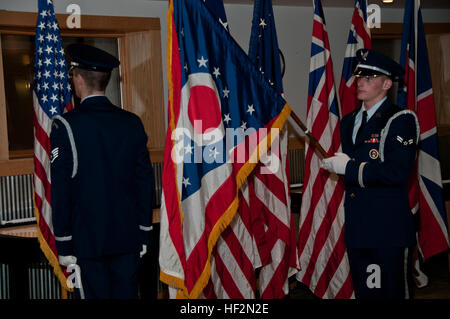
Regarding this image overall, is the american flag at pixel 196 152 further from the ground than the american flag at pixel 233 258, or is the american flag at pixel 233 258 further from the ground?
the american flag at pixel 196 152

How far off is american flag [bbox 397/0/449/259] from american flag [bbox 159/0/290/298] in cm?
179

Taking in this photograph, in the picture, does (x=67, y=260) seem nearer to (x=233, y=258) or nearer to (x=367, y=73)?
(x=233, y=258)

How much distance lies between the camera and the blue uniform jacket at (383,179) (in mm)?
2617

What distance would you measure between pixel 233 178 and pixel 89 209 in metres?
0.64

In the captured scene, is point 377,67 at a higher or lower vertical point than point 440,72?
lower

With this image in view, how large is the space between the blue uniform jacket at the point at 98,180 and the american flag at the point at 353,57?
5.83ft

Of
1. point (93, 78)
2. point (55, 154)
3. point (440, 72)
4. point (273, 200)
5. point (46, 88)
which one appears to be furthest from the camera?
point (440, 72)

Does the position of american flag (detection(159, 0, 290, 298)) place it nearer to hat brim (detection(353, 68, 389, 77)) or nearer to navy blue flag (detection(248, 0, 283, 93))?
hat brim (detection(353, 68, 389, 77))

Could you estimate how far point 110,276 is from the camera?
8.22ft

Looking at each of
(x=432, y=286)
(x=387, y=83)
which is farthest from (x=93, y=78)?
(x=432, y=286)

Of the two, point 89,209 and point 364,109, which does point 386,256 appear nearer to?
point 364,109

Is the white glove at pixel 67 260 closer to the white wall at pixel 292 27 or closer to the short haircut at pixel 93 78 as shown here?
the short haircut at pixel 93 78

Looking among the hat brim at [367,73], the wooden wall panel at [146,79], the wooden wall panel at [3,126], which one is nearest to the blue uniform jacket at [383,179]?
the hat brim at [367,73]

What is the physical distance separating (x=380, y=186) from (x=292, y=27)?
107 inches
